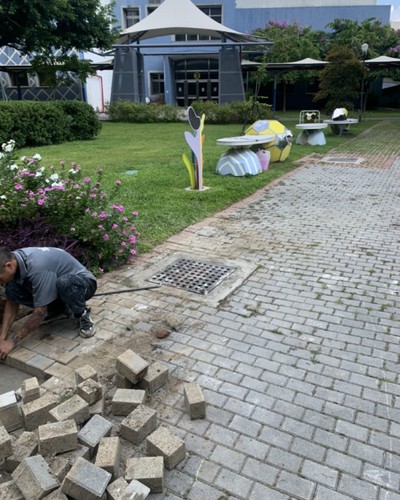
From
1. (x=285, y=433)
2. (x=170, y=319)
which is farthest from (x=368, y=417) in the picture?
(x=170, y=319)

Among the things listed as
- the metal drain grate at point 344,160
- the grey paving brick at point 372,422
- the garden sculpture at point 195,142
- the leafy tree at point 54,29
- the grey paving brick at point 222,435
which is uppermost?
the leafy tree at point 54,29

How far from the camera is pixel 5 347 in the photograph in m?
3.58

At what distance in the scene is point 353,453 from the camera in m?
2.62

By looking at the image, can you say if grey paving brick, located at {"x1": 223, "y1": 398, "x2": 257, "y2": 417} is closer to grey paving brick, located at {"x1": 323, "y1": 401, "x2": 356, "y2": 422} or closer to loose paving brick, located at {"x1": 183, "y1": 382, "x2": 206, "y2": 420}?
loose paving brick, located at {"x1": 183, "y1": 382, "x2": 206, "y2": 420}

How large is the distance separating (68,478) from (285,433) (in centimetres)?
130

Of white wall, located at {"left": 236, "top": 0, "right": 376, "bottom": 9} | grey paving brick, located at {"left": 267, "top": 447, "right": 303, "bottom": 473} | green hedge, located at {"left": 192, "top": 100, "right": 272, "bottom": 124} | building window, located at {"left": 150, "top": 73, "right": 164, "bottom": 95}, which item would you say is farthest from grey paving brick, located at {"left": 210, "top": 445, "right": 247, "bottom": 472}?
white wall, located at {"left": 236, "top": 0, "right": 376, "bottom": 9}

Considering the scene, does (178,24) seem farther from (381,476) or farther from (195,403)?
(381,476)

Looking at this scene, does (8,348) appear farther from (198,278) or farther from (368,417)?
(368,417)

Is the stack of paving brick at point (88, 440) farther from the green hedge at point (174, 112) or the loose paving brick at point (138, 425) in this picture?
the green hedge at point (174, 112)

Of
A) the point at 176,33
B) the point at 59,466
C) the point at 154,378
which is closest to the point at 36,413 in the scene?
the point at 59,466

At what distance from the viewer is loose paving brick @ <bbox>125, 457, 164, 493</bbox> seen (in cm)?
233

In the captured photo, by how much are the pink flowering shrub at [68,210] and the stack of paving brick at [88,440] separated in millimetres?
2224

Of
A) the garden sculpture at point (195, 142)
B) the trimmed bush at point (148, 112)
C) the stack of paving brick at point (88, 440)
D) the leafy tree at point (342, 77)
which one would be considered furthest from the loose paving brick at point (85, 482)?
the trimmed bush at point (148, 112)

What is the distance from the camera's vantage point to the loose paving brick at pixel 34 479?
220 centimetres
